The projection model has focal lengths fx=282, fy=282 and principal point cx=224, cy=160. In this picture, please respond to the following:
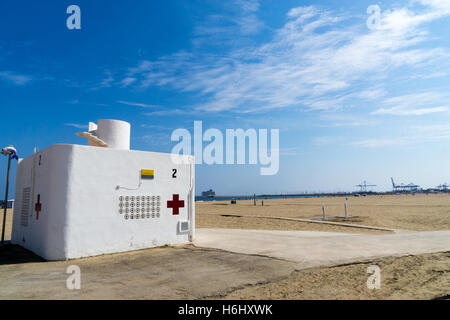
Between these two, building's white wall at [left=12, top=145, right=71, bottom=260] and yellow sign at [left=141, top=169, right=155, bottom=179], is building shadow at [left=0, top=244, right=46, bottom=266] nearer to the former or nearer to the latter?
building's white wall at [left=12, top=145, right=71, bottom=260]

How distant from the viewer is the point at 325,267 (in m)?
6.38

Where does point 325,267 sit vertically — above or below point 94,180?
below

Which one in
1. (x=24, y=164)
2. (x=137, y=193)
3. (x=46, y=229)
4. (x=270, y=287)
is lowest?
(x=270, y=287)

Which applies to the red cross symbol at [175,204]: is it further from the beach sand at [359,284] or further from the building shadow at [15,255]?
the beach sand at [359,284]

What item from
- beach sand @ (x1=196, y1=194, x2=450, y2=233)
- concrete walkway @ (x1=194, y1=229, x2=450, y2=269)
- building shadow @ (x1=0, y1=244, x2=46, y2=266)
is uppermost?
concrete walkway @ (x1=194, y1=229, x2=450, y2=269)

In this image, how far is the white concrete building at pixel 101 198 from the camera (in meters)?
7.25

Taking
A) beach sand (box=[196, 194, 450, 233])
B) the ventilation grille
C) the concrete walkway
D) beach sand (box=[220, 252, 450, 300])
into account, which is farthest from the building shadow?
beach sand (box=[196, 194, 450, 233])

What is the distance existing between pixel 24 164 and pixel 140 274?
22.6 feet

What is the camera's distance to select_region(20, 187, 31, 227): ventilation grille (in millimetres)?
8953
